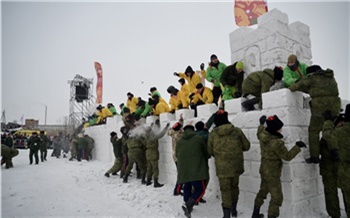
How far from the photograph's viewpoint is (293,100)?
442 cm

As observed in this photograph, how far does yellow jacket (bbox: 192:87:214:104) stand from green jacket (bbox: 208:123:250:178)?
236 cm

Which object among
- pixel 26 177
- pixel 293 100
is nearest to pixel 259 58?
pixel 293 100

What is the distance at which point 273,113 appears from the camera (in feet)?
14.8

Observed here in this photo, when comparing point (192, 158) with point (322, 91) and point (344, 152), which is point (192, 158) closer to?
point (344, 152)

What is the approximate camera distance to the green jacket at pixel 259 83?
4.97m

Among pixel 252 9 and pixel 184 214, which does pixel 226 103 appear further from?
pixel 252 9

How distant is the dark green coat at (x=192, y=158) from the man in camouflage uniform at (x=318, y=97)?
6.55 feet

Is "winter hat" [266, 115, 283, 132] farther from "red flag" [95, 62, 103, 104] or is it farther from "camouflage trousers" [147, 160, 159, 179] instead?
"red flag" [95, 62, 103, 104]

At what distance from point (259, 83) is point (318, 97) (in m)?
1.22

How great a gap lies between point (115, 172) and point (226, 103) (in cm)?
558

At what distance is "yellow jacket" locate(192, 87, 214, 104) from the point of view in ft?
21.9

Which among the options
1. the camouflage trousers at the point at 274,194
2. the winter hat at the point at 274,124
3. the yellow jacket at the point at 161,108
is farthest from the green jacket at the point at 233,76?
the yellow jacket at the point at 161,108

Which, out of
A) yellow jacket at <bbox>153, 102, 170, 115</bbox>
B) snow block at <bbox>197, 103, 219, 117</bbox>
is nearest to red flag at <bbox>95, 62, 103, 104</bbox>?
yellow jacket at <bbox>153, 102, 170, 115</bbox>

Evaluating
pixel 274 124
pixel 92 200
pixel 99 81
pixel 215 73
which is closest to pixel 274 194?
pixel 274 124
